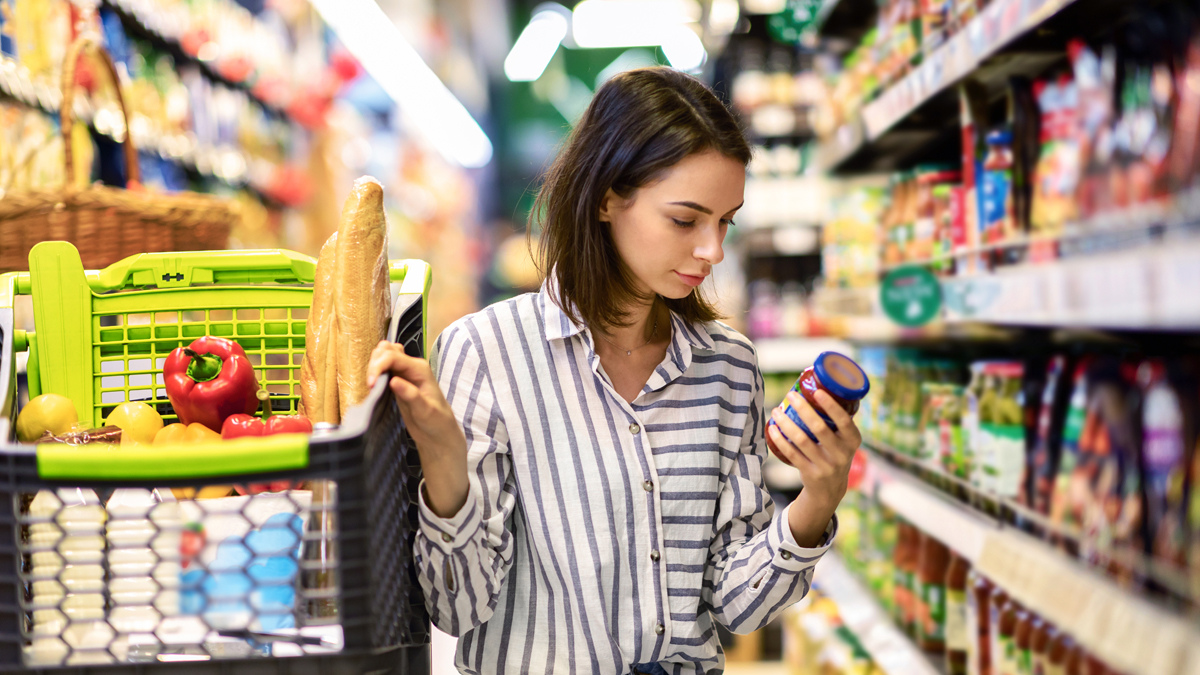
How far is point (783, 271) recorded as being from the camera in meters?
5.10

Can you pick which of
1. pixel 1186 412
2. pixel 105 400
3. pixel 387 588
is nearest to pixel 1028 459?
pixel 1186 412

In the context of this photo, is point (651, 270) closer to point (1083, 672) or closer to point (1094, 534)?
point (1094, 534)

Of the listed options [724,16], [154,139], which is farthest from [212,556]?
[724,16]

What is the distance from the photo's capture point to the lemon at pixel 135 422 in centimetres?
123

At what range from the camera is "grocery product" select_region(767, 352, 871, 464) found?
122 cm

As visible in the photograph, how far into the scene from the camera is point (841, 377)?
1.24m

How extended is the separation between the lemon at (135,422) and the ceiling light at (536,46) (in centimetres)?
881

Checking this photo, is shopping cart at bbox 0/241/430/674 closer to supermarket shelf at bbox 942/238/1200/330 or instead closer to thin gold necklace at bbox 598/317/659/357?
thin gold necklace at bbox 598/317/659/357

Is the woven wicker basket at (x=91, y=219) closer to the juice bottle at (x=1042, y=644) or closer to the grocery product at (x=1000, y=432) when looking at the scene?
the grocery product at (x=1000, y=432)

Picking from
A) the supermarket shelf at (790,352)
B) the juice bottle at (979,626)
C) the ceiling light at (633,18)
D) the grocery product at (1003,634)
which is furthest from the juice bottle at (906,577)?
the ceiling light at (633,18)

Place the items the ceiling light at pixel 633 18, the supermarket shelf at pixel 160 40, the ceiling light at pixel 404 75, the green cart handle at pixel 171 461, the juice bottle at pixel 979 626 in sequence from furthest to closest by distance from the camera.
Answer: the ceiling light at pixel 633 18
the ceiling light at pixel 404 75
the supermarket shelf at pixel 160 40
the juice bottle at pixel 979 626
the green cart handle at pixel 171 461

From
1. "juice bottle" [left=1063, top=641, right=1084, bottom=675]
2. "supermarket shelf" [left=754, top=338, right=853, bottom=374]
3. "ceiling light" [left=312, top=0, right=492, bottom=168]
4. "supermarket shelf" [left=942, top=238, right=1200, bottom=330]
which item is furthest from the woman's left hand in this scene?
"ceiling light" [left=312, top=0, right=492, bottom=168]

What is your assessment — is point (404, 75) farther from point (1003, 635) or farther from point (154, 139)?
point (1003, 635)

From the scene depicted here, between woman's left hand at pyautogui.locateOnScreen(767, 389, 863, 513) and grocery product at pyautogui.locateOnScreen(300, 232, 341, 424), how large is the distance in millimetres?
564
